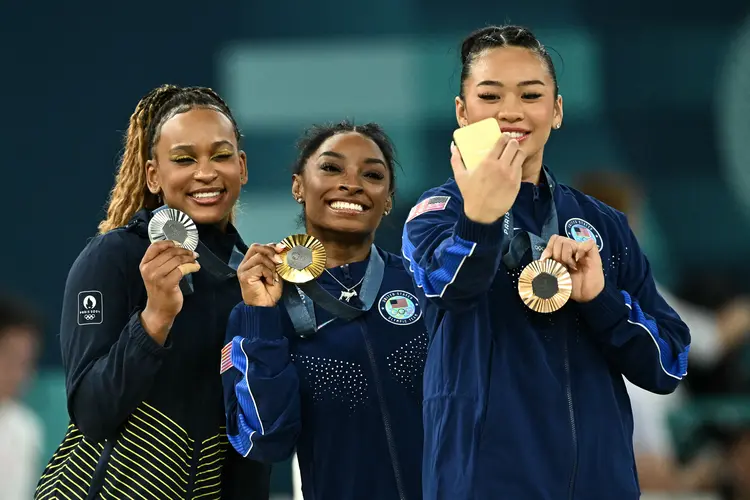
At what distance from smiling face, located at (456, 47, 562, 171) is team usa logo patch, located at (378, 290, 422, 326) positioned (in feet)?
2.31

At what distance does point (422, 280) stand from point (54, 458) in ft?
3.75

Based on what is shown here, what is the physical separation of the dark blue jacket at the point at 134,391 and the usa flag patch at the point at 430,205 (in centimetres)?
70

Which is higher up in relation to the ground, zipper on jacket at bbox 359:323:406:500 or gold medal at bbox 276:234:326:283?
gold medal at bbox 276:234:326:283

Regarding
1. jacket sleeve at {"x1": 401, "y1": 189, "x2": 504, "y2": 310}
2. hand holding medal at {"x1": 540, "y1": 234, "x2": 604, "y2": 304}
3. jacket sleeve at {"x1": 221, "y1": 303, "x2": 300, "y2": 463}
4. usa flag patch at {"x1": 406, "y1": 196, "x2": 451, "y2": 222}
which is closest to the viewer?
jacket sleeve at {"x1": 401, "y1": 189, "x2": 504, "y2": 310}

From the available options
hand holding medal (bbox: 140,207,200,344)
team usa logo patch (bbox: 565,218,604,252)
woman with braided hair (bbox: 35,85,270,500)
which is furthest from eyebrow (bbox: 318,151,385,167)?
team usa logo patch (bbox: 565,218,604,252)

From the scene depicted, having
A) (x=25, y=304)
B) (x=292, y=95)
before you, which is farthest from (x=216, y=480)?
(x=292, y=95)

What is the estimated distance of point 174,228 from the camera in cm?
293

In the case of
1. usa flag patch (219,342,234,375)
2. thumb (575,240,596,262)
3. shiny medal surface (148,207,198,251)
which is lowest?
usa flag patch (219,342,234,375)

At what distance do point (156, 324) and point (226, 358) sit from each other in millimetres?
214

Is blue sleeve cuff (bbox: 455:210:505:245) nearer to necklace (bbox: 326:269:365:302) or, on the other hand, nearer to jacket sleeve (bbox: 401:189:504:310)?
jacket sleeve (bbox: 401:189:504:310)

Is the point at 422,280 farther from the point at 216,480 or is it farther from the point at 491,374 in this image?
the point at 216,480

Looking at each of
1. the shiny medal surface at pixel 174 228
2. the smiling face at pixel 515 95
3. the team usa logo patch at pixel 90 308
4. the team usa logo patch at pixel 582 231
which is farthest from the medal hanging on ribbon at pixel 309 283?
the team usa logo patch at pixel 582 231

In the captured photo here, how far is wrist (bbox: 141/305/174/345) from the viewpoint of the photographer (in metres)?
2.80

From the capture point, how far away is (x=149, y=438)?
115 inches
